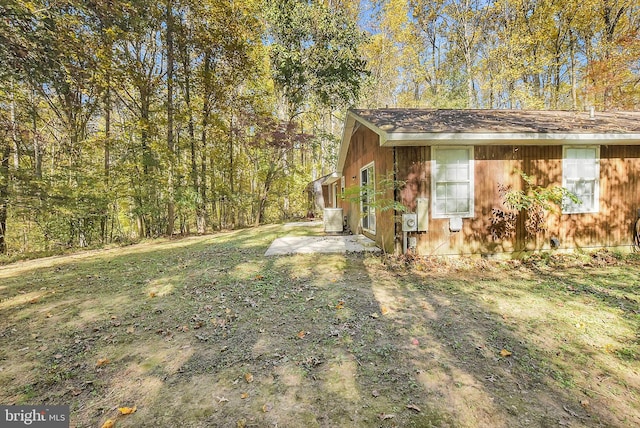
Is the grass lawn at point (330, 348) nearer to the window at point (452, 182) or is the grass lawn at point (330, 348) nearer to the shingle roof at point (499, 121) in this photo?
the window at point (452, 182)

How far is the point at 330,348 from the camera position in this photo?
2.90m

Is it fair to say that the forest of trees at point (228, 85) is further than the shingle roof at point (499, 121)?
Yes

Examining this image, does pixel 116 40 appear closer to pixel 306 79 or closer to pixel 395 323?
pixel 306 79

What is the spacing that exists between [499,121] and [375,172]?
2952 mm

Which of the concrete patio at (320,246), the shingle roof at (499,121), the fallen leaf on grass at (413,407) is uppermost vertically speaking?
the shingle roof at (499,121)

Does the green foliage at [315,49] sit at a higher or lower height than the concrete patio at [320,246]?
higher

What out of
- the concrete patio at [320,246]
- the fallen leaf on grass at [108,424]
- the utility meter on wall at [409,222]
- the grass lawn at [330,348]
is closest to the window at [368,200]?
the concrete patio at [320,246]

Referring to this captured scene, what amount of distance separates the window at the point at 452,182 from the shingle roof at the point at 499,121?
1.87ft

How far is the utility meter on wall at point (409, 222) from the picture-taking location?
5992 mm

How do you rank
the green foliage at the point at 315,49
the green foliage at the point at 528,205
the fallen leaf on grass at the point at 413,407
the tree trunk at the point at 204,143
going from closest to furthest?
the fallen leaf on grass at the point at 413,407
the green foliage at the point at 528,205
the tree trunk at the point at 204,143
the green foliage at the point at 315,49

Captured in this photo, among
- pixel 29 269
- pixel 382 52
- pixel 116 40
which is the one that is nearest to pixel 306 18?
pixel 382 52

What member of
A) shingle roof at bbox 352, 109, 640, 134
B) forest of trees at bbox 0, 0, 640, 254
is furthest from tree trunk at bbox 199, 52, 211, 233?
shingle roof at bbox 352, 109, 640, 134

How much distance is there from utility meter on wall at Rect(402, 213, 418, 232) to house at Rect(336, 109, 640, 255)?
2 centimetres

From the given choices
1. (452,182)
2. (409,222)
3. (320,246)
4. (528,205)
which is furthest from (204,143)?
(528,205)
